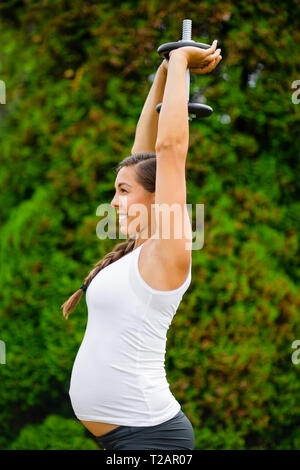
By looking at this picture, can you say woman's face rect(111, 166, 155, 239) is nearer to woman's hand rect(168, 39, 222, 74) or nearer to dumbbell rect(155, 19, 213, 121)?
dumbbell rect(155, 19, 213, 121)

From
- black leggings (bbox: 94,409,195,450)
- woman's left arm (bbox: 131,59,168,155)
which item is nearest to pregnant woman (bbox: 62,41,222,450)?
black leggings (bbox: 94,409,195,450)

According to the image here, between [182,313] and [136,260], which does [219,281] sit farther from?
[136,260]

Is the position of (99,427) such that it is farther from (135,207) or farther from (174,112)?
(174,112)

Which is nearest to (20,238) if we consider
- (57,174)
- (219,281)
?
(57,174)

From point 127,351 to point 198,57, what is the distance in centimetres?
85

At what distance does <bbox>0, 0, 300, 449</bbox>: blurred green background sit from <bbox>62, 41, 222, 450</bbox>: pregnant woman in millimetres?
1538

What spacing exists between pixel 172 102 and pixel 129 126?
1742mm

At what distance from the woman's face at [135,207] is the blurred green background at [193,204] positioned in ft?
4.89

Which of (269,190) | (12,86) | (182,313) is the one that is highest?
(12,86)

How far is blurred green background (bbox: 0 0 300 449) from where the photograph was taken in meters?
3.29

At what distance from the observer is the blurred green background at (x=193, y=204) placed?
3287 millimetres

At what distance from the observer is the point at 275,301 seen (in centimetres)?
339

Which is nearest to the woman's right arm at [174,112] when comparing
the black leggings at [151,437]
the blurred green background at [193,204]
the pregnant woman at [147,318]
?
the pregnant woman at [147,318]

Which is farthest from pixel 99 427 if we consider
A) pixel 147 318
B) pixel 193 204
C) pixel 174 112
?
pixel 193 204
